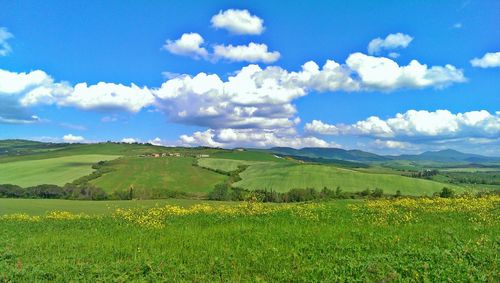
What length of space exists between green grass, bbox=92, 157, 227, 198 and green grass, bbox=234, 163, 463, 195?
31.7 feet

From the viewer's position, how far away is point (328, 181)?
305 feet

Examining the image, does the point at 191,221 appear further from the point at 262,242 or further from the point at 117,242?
the point at 262,242

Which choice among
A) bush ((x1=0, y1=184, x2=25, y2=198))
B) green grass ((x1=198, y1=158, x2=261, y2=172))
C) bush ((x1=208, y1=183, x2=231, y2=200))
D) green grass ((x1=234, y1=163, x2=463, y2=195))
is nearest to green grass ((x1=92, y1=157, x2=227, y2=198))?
bush ((x1=208, y1=183, x2=231, y2=200))

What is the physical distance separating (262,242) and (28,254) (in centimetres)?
872

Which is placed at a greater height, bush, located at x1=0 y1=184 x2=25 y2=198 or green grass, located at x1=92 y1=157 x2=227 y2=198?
green grass, located at x1=92 y1=157 x2=227 y2=198

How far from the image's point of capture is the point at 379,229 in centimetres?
1795

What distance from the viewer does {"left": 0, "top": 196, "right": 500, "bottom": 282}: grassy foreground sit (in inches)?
451

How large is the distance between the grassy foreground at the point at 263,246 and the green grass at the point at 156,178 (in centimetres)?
6504

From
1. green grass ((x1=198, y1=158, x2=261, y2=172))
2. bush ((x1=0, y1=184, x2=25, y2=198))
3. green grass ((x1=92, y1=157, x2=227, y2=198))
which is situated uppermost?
green grass ((x1=198, y1=158, x2=261, y2=172))

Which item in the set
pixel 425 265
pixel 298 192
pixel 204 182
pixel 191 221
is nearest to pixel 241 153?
pixel 204 182

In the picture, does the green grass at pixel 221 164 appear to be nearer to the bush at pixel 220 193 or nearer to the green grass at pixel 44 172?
the bush at pixel 220 193

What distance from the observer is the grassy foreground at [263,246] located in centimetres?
1146

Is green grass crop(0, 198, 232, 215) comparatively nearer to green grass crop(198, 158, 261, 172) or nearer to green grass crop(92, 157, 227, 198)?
green grass crop(92, 157, 227, 198)

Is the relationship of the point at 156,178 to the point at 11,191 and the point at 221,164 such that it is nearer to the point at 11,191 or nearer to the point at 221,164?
the point at 221,164
